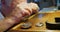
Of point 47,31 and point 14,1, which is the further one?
point 14,1

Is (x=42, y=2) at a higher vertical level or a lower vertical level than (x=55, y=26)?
higher

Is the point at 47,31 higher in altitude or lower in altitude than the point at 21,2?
lower

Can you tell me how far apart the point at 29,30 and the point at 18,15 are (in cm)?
6

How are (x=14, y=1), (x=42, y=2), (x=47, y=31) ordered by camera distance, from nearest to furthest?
(x=47, y=31), (x=14, y=1), (x=42, y=2)

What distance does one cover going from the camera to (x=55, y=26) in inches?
18.5

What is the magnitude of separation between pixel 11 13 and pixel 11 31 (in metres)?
0.06

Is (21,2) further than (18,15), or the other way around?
(21,2)

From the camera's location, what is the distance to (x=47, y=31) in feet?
1.50

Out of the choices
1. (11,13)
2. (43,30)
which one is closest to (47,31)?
(43,30)

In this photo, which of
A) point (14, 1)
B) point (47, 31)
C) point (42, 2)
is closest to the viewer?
point (47, 31)

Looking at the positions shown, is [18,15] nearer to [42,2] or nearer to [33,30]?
[33,30]

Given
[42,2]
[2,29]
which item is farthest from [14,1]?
[42,2]

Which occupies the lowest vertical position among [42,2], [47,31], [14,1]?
[47,31]

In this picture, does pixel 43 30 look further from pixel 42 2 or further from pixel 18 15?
pixel 42 2
